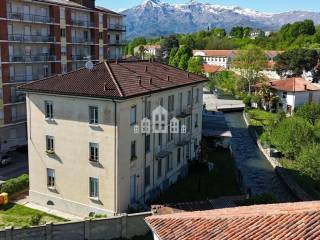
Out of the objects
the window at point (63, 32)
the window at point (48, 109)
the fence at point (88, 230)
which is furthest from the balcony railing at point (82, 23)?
the fence at point (88, 230)

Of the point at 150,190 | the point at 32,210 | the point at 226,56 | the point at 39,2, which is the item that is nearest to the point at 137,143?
the point at 150,190

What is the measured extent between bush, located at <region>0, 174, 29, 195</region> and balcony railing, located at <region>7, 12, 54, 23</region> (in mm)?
25181

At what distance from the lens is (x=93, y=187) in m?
32.0

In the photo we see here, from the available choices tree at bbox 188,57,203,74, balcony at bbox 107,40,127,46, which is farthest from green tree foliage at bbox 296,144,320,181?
tree at bbox 188,57,203,74

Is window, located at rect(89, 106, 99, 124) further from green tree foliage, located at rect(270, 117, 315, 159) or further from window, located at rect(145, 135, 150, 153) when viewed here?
green tree foliage, located at rect(270, 117, 315, 159)

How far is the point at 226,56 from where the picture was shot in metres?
164

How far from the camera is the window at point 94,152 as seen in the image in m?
31.4

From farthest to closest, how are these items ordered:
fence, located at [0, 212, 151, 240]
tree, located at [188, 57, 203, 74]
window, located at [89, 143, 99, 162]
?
tree, located at [188, 57, 203, 74] < window, located at [89, 143, 99, 162] < fence, located at [0, 212, 151, 240]

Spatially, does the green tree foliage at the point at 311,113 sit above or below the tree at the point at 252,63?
below

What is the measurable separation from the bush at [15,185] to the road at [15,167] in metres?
4.15

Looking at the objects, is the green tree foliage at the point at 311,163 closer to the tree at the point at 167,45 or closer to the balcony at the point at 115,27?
the balcony at the point at 115,27

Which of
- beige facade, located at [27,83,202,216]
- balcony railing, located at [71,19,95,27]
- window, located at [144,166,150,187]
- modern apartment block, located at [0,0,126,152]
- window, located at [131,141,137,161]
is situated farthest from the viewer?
balcony railing, located at [71,19,95,27]

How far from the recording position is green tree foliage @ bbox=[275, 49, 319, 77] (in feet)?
330

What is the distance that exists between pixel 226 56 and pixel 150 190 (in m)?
135
